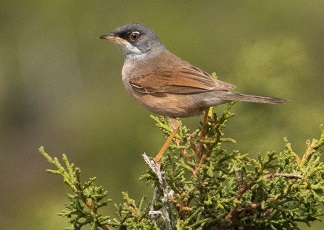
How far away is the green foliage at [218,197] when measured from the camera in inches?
180

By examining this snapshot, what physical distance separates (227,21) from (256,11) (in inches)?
50.1

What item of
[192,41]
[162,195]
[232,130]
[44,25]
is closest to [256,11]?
[192,41]

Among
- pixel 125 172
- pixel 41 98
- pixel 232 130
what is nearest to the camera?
pixel 232 130

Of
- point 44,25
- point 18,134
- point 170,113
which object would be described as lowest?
point 170,113

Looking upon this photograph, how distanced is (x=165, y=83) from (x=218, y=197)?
1.88 metres

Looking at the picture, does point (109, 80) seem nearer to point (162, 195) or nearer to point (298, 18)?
point (298, 18)

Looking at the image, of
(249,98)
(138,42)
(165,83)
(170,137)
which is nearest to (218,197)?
(170,137)

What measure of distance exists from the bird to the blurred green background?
2.49 feet

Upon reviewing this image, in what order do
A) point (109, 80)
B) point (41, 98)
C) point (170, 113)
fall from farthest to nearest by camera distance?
point (41, 98) < point (109, 80) < point (170, 113)

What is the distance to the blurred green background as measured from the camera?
24.3 ft

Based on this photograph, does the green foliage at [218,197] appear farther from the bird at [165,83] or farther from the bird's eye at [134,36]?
the bird's eye at [134,36]

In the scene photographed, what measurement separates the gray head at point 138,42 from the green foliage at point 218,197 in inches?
86.0

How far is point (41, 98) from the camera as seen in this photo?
22625 millimetres

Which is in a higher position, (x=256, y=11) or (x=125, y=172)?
(x=256, y=11)
